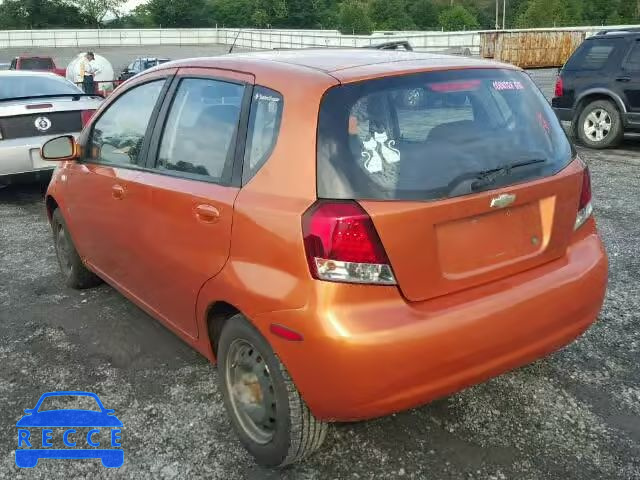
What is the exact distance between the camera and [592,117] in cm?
1020

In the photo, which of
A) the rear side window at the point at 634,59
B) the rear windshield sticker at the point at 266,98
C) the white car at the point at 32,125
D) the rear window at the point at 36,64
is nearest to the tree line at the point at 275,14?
the rear window at the point at 36,64

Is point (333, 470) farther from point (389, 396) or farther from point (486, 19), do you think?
point (486, 19)

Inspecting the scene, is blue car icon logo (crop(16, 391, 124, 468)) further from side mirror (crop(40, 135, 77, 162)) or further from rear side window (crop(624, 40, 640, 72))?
rear side window (crop(624, 40, 640, 72))

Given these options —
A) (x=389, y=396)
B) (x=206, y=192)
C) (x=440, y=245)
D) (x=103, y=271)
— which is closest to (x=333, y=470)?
(x=389, y=396)

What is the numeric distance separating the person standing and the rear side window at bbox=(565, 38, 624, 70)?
12.5 m

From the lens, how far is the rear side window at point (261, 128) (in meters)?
2.56

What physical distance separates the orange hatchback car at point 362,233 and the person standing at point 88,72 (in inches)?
614

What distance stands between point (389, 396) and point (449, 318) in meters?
0.36

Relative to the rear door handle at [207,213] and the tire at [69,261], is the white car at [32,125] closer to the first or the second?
the tire at [69,261]

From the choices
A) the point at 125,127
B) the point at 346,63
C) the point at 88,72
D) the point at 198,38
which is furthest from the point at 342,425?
the point at 198,38

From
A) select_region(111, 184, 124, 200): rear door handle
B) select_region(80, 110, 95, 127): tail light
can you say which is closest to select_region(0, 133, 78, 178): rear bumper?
select_region(80, 110, 95, 127): tail light

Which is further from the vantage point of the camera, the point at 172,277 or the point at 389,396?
the point at 172,277

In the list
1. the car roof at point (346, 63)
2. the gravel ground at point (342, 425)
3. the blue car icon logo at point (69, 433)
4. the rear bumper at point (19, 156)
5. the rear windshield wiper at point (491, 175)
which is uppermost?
the car roof at point (346, 63)

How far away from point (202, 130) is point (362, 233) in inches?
45.2
